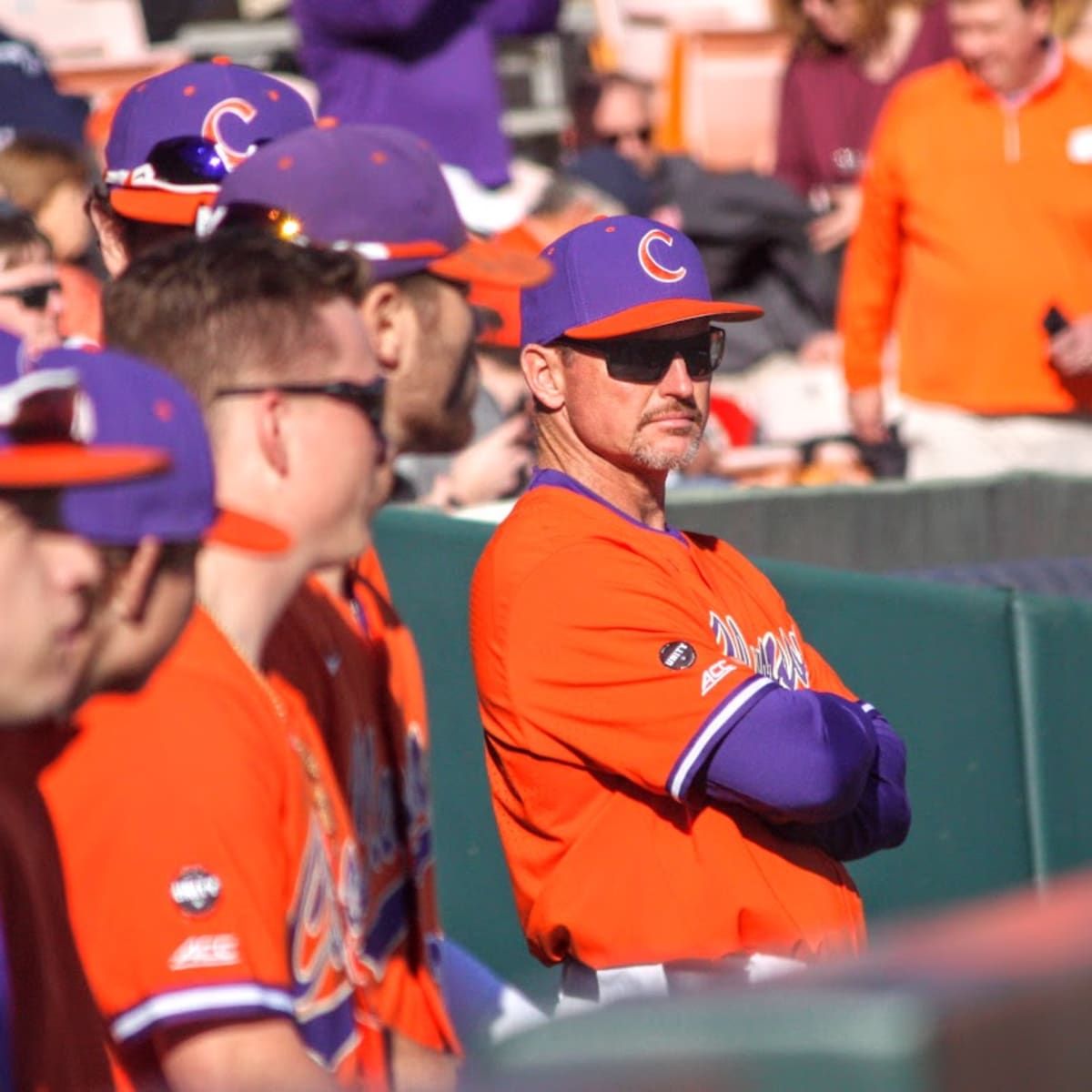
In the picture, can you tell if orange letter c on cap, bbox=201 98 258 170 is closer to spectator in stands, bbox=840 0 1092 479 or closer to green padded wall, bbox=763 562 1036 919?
green padded wall, bbox=763 562 1036 919

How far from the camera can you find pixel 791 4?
9297 millimetres

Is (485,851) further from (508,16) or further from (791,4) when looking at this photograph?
(791,4)

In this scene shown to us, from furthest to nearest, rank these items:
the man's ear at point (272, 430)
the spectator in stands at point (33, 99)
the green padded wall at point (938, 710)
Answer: the spectator in stands at point (33, 99) → the green padded wall at point (938, 710) → the man's ear at point (272, 430)

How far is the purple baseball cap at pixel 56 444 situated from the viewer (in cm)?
175

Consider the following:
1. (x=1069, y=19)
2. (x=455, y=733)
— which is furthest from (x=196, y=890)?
(x=1069, y=19)

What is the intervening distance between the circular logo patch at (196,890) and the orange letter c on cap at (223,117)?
1731 mm

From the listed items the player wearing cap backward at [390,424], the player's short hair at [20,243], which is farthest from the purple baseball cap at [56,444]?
the player's short hair at [20,243]

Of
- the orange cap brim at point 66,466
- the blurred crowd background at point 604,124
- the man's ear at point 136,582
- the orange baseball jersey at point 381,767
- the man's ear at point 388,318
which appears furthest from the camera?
the blurred crowd background at point 604,124

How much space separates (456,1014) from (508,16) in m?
5.76

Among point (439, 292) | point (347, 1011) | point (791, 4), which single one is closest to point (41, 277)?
point (439, 292)

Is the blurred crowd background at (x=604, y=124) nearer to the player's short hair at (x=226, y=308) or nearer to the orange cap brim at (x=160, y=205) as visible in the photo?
the orange cap brim at (x=160, y=205)

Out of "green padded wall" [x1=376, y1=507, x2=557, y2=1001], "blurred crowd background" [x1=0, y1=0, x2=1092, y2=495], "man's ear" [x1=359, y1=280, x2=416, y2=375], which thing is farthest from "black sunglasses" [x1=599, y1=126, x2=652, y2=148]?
"man's ear" [x1=359, y1=280, x2=416, y2=375]

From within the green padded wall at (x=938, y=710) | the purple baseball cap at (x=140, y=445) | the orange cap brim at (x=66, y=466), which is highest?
the orange cap brim at (x=66, y=466)

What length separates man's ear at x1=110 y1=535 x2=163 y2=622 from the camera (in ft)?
6.15
